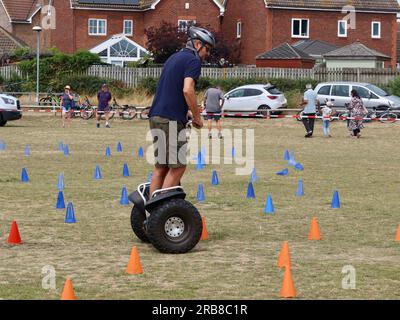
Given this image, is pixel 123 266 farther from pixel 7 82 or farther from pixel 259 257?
pixel 7 82

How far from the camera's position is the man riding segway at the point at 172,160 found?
982cm

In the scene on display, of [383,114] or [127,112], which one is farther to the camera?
[127,112]

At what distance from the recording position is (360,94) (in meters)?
40.7

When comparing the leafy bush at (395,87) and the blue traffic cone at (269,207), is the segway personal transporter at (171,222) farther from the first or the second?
the leafy bush at (395,87)

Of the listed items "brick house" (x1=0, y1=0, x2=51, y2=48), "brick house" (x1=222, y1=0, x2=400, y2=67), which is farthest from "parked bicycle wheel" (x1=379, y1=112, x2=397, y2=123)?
"brick house" (x1=0, y1=0, x2=51, y2=48)

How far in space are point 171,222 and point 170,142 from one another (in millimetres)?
833

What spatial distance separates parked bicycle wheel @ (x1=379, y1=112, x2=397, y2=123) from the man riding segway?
1126 inches

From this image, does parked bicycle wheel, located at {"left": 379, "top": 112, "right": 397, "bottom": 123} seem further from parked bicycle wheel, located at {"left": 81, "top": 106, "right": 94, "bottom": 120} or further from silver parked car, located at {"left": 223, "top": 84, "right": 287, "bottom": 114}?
parked bicycle wheel, located at {"left": 81, "top": 106, "right": 94, "bottom": 120}

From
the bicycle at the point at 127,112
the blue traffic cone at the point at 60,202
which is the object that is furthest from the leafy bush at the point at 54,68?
the blue traffic cone at the point at 60,202

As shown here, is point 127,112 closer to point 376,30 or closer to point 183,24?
point 183,24

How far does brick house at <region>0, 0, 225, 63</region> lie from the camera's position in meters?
67.9

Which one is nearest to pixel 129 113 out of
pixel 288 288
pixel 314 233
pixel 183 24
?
pixel 183 24
